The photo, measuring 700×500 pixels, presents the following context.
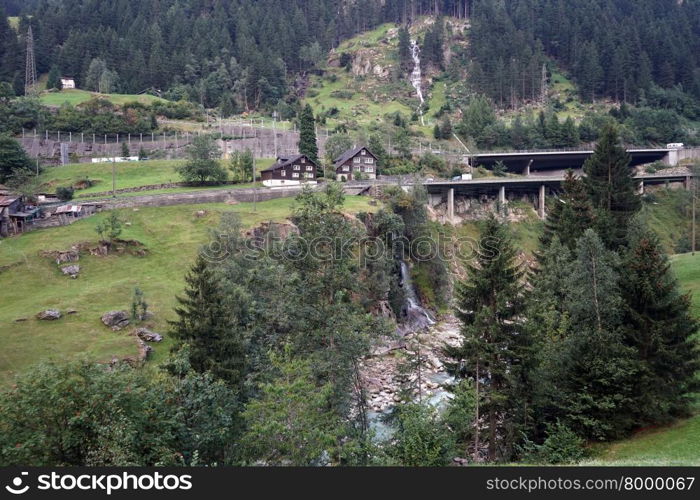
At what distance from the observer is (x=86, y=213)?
66625mm

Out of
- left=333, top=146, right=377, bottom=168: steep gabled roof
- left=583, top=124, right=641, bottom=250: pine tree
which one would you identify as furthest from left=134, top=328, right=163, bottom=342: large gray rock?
left=333, top=146, right=377, bottom=168: steep gabled roof

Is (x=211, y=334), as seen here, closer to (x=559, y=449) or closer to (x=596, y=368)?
(x=559, y=449)

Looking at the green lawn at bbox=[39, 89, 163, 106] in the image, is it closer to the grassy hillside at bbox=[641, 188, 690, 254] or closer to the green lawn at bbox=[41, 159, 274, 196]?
the green lawn at bbox=[41, 159, 274, 196]

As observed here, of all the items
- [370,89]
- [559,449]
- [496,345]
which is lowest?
[559,449]

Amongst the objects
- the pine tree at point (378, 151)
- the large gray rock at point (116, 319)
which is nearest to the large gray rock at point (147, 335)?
the large gray rock at point (116, 319)

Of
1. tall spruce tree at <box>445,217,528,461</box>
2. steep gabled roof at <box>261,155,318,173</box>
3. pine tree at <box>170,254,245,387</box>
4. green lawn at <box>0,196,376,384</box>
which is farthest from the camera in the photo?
steep gabled roof at <box>261,155,318,173</box>

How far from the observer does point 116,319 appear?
4612cm

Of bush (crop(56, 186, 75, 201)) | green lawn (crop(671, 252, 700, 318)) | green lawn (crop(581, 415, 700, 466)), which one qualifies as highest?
bush (crop(56, 186, 75, 201))

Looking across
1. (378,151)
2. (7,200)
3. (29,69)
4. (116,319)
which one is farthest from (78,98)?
(116,319)

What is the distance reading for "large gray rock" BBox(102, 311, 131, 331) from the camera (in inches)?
1794

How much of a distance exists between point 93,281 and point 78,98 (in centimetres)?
8767

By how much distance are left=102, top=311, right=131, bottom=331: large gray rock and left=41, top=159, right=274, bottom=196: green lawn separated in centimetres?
3688

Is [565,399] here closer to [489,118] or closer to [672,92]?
[489,118]

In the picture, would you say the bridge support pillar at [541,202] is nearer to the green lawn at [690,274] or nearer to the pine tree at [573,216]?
the green lawn at [690,274]
